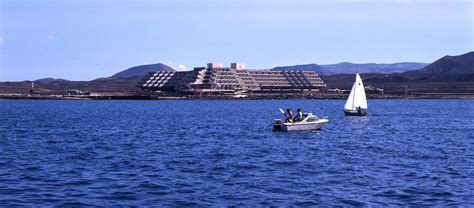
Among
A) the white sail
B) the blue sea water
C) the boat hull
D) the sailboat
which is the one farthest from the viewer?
the white sail

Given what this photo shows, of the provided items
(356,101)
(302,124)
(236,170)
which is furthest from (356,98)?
(236,170)

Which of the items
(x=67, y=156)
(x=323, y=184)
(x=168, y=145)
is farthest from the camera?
(x=168, y=145)

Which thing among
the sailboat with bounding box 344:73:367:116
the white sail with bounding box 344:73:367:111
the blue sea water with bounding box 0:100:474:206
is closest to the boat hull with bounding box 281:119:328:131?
the blue sea water with bounding box 0:100:474:206

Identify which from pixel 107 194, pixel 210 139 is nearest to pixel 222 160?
pixel 107 194

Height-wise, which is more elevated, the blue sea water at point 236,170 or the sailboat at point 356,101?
the sailboat at point 356,101

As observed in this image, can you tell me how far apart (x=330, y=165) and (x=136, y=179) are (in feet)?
38.0

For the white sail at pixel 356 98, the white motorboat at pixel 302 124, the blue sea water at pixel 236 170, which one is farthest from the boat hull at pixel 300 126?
the white sail at pixel 356 98

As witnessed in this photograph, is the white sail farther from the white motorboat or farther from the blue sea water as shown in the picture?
the blue sea water

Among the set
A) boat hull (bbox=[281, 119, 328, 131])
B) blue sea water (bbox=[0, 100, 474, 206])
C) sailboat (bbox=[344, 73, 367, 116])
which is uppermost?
sailboat (bbox=[344, 73, 367, 116])

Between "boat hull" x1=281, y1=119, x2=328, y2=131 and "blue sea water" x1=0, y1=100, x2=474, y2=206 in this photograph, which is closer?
"blue sea water" x1=0, y1=100, x2=474, y2=206

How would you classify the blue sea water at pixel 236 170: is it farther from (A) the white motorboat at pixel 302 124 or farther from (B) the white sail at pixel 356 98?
(B) the white sail at pixel 356 98

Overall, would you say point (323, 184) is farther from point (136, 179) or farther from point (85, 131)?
point (85, 131)

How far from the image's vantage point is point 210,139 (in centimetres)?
5844

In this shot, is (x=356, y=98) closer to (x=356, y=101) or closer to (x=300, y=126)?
(x=356, y=101)
